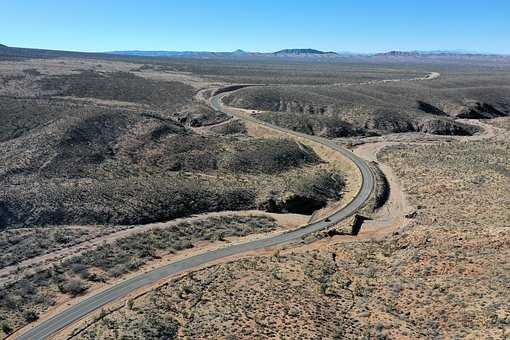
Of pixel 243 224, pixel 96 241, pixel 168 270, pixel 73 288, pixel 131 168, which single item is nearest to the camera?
pixel 73 288

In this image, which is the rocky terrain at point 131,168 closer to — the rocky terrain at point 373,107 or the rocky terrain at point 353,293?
the rocky terrain at point 353,293

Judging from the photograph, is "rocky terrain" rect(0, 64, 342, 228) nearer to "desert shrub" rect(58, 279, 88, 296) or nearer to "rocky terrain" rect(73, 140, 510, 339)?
"desert shrub" rect(58, 279, 88, 296)

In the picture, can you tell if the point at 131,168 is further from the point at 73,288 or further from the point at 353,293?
the point at 353,293

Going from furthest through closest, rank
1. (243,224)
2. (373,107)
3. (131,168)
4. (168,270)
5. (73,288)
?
(373,107), (131,168), (243,224), (168,270), (73,288)

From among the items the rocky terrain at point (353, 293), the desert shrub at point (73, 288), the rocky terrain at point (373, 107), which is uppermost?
the rocky terrain at point (373, 107)

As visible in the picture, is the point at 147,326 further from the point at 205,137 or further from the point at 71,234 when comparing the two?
the point at 205,137

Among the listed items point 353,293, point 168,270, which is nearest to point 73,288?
point 168,270

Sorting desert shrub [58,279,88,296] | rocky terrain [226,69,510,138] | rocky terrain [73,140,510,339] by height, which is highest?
rocky terrain [226,69,510,138]

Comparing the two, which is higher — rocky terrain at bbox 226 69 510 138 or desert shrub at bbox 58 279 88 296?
rocky terrain at bbox 226 69 510 138

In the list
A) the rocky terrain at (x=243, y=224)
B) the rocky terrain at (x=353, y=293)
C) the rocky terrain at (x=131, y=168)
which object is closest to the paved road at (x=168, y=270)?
the rocky terrain at (x=243, y=224)

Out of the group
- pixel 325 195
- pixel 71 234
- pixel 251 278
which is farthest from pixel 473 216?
pixel 71 234

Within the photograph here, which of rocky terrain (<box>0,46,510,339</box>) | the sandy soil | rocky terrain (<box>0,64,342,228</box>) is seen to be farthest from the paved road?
rocky terrain (<box>0,64,342,228</box>)
